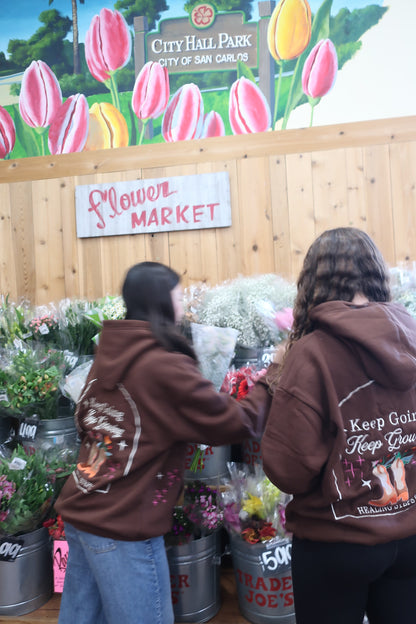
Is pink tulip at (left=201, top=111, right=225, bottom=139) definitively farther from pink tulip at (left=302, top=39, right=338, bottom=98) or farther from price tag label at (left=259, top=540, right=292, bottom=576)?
price tag label at (left=259, top=540, right=292, bottom=576)

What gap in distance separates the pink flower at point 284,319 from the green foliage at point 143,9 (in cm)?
230

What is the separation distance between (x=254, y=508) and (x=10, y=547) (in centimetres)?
89

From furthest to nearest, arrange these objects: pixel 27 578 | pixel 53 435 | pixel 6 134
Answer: pixel 6 134 → pixel 53 435 → pixel 27 578

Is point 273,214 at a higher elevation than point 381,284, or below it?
higher

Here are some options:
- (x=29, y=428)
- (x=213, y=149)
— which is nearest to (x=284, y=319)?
(x=29, y=428)

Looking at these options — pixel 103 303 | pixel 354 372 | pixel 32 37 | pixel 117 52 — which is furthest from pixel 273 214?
pixel 354 372

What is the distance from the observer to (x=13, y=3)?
11.6ft

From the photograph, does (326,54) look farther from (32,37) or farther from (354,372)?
(354,372)

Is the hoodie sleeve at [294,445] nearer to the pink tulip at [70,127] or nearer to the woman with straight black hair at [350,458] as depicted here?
the woman with straight black hair at [350,458]

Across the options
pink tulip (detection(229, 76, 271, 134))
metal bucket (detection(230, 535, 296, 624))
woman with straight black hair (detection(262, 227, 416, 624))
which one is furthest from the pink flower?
pink tulip (detection(229, 76, 271, 134))

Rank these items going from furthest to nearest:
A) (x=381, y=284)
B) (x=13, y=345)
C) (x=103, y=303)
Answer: (x=103, y=303) < (x=13, y=345) < (x=381, y=284)

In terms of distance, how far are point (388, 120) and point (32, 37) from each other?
2350 millimetres

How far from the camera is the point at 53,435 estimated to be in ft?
7.38

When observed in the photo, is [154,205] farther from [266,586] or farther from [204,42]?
[266,586]
